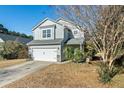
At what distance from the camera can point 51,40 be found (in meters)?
26.8

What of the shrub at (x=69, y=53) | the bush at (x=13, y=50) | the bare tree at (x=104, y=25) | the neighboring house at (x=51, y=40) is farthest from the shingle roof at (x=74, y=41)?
the bush at (x=13, y=50)

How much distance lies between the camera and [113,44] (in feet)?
49.7

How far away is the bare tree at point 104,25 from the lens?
14820 millimetres

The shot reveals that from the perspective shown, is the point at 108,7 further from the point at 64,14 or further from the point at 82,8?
the point at 64,14

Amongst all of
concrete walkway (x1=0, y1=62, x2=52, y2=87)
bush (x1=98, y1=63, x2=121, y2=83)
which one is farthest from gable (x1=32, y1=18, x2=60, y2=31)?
bush (x1=98, y1=63, x2=121, y2=83)

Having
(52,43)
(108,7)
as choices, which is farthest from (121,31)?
(52,43)

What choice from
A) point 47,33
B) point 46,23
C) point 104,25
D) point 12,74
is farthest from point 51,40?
point 104,25

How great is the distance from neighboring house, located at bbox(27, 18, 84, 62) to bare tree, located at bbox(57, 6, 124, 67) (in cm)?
909

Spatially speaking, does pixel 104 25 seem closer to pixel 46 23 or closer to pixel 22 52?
pixel 46 23

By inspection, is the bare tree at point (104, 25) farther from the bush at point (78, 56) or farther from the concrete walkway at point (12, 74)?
the concrete walkway at point (12, 74)

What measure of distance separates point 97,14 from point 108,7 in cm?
113

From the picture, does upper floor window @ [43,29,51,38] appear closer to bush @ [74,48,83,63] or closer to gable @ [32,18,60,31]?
gable @ [32,18,60,31]

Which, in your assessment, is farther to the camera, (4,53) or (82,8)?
(4,53)

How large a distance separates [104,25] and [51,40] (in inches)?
495
